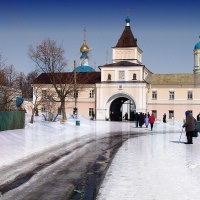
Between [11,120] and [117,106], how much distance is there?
121 ft

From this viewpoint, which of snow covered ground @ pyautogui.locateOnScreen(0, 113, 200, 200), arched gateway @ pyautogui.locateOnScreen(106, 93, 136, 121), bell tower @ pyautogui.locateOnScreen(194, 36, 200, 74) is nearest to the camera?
snow covered ground @ pyautogui.locateOnScreen(0, 113, 200, 200)

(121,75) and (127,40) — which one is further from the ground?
(127,40)

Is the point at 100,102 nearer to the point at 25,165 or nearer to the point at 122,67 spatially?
the point at 122,67

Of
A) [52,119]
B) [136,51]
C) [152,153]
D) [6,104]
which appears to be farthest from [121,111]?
[152,153]

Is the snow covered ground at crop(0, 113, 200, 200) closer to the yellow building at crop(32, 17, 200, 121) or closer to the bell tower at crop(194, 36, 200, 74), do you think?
the yellow building at crop(32, 17, 200, 121)

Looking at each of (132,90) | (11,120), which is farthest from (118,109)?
(11,120)

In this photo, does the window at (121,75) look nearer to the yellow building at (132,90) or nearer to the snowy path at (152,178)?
the yellow building at (132,90)

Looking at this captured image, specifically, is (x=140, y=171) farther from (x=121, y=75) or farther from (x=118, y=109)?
(x=118, y=109)

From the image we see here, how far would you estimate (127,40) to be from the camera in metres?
58.4

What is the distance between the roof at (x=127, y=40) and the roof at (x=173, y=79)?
21.4 ft

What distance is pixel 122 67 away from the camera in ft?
181

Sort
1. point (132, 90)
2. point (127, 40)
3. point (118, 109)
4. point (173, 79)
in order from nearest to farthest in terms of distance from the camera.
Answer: point (132, 90) < point (127, 40) < point (118, 109) < point (173, 79)

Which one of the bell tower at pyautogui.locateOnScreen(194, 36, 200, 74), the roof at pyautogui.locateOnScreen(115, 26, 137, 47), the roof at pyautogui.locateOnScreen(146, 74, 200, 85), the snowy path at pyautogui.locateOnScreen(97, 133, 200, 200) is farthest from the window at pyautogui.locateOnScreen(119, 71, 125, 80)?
Result: the snowy path at pyautogui.locateOnScreen(97, 133, 200, 200)

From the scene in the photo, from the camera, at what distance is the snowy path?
773 cm
